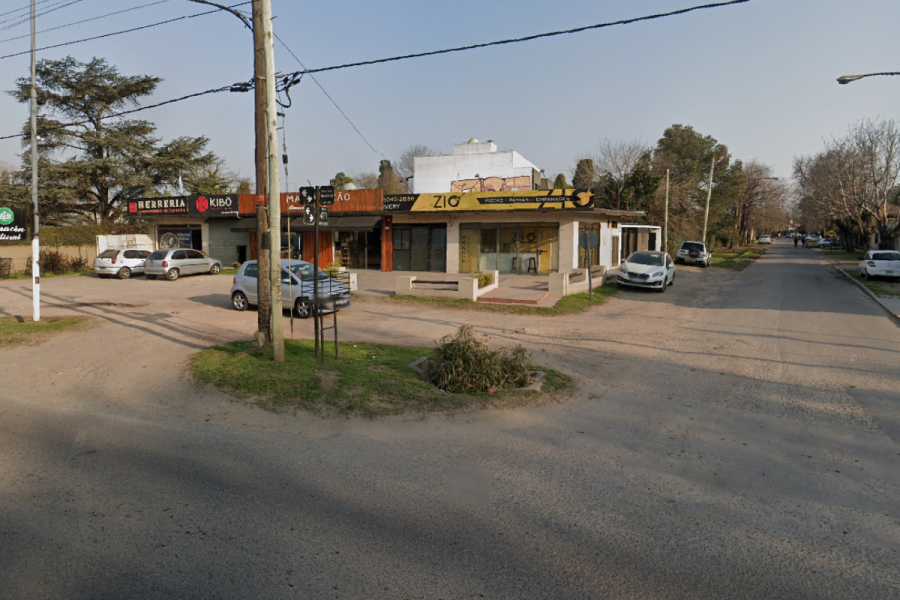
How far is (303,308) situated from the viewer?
14.5m

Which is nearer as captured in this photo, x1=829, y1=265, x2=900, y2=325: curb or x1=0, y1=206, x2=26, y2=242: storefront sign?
x1=0, y1=206, x2=26, y2=242: storefront sign

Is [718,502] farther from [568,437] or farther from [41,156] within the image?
[41,156]

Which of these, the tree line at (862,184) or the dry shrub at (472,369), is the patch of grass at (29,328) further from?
the tree line at (862,184)

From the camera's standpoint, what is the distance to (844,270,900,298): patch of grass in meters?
19.5

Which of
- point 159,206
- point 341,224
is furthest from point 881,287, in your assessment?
point 159,206

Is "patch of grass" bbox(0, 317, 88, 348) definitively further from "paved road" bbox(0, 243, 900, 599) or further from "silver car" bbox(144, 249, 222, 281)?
"silver car" bbox(144, 249, 222, 281)

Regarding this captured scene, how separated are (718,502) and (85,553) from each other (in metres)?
4.77

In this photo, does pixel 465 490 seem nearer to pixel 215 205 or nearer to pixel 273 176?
pixel 273 176

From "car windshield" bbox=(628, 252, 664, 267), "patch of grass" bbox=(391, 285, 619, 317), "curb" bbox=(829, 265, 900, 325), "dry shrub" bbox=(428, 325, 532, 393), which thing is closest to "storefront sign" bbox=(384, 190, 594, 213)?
"car windshield" bbox=(628, 252, 664, 267)

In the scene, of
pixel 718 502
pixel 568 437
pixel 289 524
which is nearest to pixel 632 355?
pixel 568 437

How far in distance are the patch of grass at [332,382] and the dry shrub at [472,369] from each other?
18cm

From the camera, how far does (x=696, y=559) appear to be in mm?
3658

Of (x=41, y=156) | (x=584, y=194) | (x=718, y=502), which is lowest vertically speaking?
(x=718, y=502)

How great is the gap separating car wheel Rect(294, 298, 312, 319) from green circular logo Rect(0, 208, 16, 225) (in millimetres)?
6739
